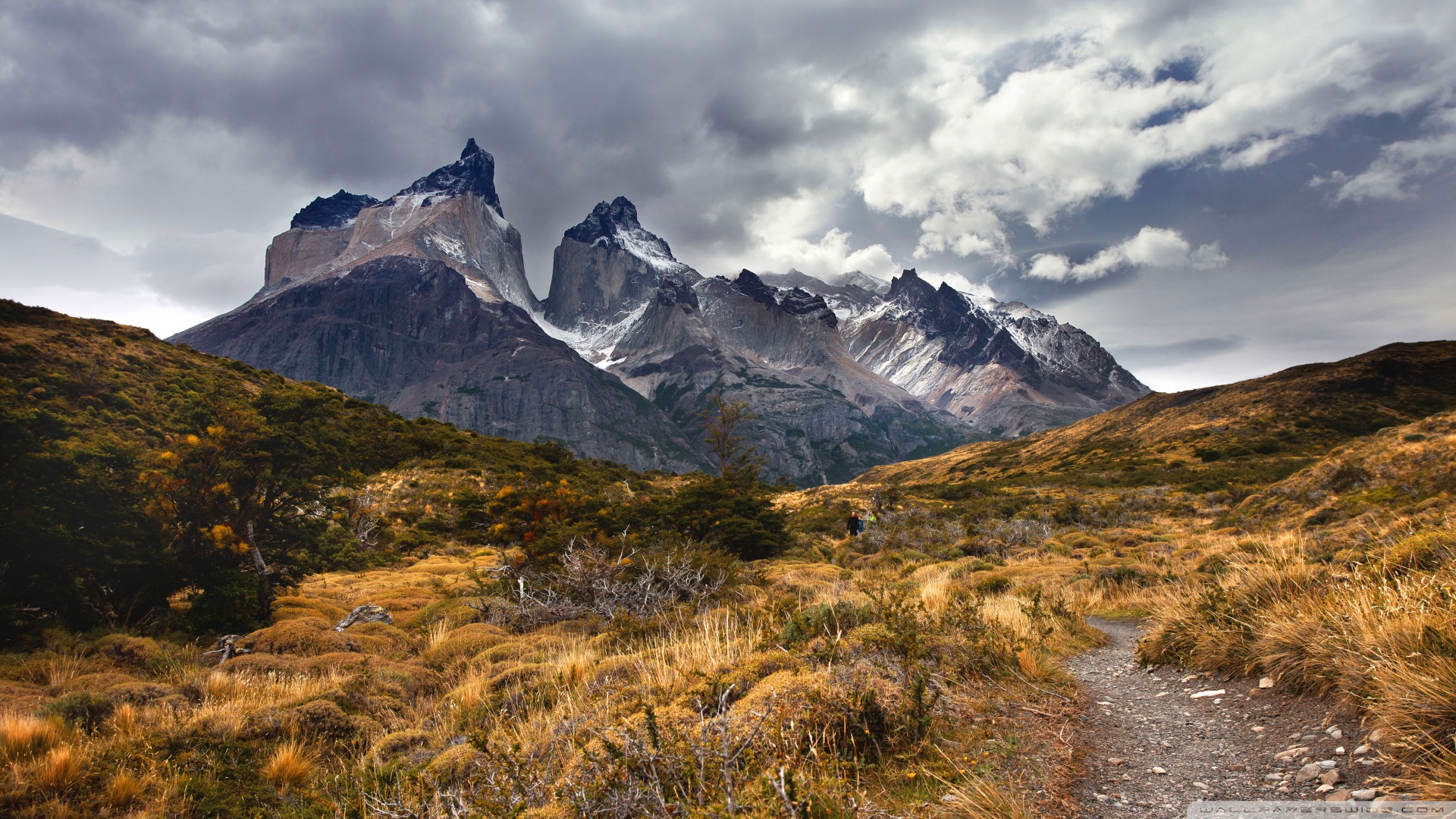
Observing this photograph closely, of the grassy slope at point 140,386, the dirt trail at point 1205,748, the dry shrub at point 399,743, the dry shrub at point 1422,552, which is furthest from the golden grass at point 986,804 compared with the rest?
the grassy slope at point 140,386

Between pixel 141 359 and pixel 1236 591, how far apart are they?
5222 cm

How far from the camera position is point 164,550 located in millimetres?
9336

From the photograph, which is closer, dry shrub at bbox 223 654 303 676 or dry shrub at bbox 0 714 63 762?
dry shrub at bbox 0 714 63 762

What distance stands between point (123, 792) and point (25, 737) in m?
0.97

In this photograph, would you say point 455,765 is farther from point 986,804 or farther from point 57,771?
point 986,804

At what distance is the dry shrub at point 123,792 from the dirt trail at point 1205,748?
5.73 meters

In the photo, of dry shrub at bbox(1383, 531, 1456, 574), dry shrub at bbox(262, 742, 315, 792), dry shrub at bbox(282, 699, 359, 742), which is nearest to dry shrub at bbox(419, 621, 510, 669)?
dry shrub at bbox(282, 699, 359, 742)

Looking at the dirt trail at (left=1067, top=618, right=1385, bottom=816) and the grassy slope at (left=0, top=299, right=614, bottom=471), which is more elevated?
the grassy slope at (left=0, top=299, right=614, bottom=471)

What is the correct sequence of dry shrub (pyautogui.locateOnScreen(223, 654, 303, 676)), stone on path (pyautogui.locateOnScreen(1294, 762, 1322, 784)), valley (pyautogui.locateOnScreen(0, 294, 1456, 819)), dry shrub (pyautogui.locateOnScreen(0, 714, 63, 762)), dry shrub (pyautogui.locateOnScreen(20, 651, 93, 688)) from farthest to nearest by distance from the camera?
dry shrub (pyautogui.locateOnScreen(223, 654, 303, 676)) → dry shrub (pyautogui.locateOnScreen(20, 651, 93, 688)) → dry shrub (pyautogui.locateOnScreen(0, 714, 63, 762)) → valley (pyautogui.locateOnScreen(0, 294, 1456, 819)) → stone on path (pyautogui.locateOnScreen(1294, 762, 1322, 784))

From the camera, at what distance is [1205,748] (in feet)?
11.8

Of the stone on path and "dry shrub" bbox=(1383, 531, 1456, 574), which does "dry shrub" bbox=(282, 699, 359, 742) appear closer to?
the stone on path

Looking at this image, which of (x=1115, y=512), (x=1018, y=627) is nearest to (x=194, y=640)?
(x=1018, y=627)

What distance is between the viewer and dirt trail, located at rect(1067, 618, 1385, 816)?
2.92m

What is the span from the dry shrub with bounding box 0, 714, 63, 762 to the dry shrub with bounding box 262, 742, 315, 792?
1.32 m
